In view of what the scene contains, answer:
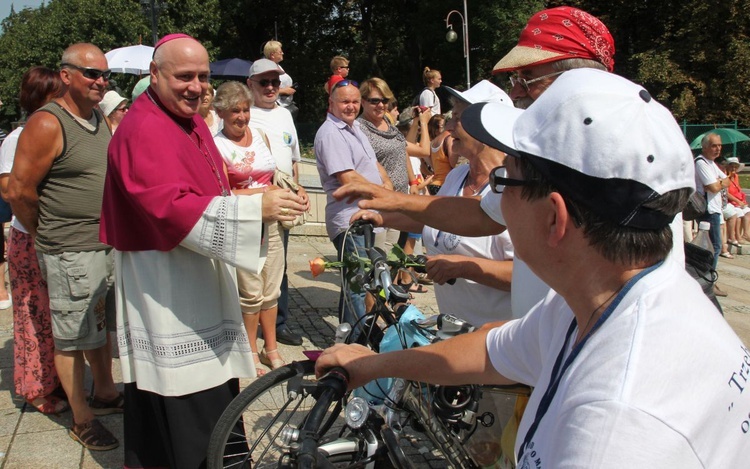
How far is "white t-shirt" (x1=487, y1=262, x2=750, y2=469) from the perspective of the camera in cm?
99

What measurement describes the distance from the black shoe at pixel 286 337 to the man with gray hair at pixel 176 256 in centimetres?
236

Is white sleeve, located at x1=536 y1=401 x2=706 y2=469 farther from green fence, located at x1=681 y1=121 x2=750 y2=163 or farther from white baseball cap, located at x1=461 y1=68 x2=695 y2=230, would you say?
green fence, located at x1=681 y1=121 x2=750 y2=163

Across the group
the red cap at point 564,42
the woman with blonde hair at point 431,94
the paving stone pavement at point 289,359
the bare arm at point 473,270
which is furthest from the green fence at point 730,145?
the bare arm at point 473,270

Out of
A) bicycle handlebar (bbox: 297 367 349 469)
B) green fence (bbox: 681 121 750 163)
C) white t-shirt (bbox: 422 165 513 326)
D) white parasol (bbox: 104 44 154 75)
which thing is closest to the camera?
bicycle handlebar (bbox: 297 367 349 469)

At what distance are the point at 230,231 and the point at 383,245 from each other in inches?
126

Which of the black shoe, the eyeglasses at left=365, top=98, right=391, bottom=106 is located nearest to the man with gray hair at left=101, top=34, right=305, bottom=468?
the black shoe

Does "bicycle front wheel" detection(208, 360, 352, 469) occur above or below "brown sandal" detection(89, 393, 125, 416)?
above

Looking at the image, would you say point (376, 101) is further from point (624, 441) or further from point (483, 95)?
point (624, 441)

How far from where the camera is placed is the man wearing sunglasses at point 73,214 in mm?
3590

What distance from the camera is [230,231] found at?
105 inches

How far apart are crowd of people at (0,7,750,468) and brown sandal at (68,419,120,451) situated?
0.01 metres

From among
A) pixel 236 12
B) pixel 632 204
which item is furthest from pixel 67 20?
pixel 632 204

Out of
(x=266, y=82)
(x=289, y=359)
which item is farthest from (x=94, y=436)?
(x=266, y=82)

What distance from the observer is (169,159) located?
2.72 meters
